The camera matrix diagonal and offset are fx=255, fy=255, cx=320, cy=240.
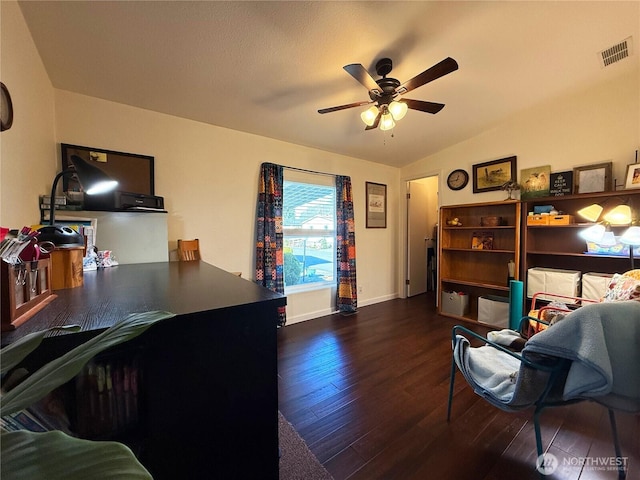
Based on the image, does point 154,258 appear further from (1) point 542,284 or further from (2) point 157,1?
(1) point 542,284

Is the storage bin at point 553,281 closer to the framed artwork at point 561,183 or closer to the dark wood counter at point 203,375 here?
the framed artwork at point 561,183

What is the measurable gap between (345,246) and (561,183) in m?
2.50

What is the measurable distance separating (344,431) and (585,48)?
3.36m

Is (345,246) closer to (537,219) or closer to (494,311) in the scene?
(494,311)

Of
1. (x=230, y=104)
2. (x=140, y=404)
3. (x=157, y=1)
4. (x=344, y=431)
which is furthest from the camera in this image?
(x=230, y=104)

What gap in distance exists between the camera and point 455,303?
3479 millimetres

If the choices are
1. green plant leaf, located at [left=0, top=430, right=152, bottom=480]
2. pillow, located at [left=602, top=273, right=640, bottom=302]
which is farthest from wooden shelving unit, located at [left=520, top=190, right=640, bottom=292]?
green plant leaf, located at [left=0, top=430, right=152, bottom=480]

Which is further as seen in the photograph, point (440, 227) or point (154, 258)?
point (440, 227)

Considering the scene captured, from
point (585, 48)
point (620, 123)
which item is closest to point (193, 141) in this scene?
point (585, 48)

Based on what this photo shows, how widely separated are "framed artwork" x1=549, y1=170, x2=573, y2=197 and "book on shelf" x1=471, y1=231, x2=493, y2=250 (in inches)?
32.1

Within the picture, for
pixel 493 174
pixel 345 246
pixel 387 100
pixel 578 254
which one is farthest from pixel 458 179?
pixel 387 100

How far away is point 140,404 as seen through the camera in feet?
2.28

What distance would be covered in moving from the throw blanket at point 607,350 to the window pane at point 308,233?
2.70 m

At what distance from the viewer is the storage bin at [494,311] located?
3005mm
